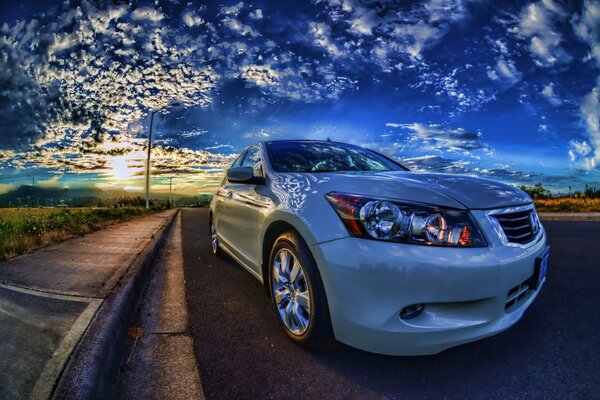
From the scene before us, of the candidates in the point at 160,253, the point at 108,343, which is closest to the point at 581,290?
the point at 108,343

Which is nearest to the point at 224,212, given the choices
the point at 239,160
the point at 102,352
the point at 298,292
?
the point at 239,160

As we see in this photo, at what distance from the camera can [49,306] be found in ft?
9.44

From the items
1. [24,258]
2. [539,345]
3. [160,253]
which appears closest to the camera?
[539,345]

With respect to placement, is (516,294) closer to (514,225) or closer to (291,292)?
(514,225)

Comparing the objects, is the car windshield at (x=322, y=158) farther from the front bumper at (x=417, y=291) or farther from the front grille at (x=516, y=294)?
the front grille at (x=516, y=294)

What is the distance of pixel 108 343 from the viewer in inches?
93.3

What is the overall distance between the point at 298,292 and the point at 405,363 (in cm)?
82

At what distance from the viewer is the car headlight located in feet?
6.81

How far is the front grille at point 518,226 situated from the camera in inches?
90.7

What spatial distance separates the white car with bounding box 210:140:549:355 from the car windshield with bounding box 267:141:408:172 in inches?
27.9

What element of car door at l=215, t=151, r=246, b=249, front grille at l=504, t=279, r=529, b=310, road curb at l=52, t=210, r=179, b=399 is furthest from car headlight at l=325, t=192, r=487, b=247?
car door at l=215, t=151, r=246, b=249

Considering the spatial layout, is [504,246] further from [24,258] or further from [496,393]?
[24,258]

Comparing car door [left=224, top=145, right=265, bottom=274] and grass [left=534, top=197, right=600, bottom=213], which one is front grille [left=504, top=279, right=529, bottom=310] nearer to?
car door [left=224, top=145, right=265, bottom=274]

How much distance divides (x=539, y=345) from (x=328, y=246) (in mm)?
1711
